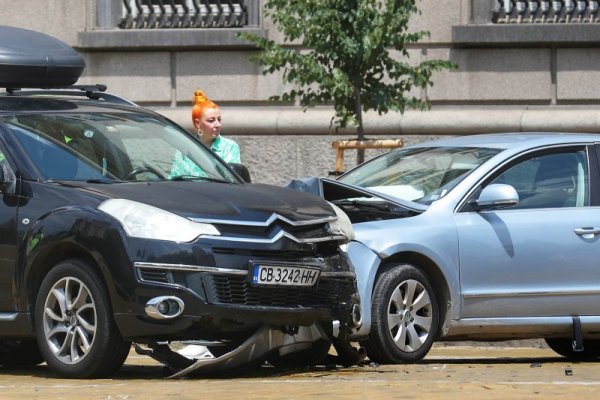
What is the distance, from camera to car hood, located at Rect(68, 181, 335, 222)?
9086 millimetres

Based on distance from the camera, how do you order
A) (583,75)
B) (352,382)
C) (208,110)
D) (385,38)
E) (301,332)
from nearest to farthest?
(352,382) → (301,332) → (208,110) → (385,38) → (583,75)

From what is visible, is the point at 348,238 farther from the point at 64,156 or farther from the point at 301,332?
the point at 64,156

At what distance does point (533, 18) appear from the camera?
19078 millimetres

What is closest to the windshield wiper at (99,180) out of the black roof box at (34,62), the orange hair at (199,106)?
the black roof box at (34,62)

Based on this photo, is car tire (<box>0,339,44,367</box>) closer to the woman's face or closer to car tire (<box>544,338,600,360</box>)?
the woman's face

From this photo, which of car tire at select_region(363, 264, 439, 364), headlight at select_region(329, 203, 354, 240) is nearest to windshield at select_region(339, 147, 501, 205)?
car tire at select_region(363, 264, 439, 364)

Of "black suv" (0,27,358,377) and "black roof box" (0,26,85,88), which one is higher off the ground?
"black roof box" (0,26,85,88)

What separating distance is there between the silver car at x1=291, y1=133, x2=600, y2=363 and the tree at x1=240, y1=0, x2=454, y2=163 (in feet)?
16.6

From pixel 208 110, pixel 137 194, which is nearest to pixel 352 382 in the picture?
pixel 137 194

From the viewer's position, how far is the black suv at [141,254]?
8906 mm

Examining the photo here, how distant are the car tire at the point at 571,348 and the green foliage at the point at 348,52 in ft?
16.8

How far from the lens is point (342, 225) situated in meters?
9.72

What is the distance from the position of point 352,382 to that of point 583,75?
10820mm

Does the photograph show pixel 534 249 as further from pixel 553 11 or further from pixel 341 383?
pixel 553 11
